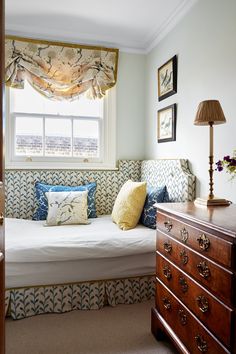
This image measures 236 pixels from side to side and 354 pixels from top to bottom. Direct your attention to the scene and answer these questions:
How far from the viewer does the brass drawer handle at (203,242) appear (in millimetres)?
1191

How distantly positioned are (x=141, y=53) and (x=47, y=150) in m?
1.60

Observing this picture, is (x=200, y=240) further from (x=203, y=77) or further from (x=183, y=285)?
(x=203, y=77)

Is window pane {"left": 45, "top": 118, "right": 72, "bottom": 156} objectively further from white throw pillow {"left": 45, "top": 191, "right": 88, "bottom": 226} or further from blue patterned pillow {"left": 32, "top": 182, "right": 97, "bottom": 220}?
white throw pillow {"left": 45, "top": 191, "right": 88, "bottom": 226}

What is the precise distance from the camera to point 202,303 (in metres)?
1.24

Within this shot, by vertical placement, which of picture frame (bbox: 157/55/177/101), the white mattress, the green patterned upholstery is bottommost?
the white mattress

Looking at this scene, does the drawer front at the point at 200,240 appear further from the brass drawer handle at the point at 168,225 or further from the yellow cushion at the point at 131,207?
the yellow cushion at the point at 131,207

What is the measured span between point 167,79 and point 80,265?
1.91 metres

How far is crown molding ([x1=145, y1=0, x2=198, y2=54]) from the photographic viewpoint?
7.89 feet

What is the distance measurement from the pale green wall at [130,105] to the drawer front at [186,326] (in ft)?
6.39

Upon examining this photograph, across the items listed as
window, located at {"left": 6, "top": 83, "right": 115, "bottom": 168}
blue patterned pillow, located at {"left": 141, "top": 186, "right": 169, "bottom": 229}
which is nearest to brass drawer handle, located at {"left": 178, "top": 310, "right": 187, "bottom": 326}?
blue patterned pillow, located at {"left": 141, "top": 186, "right": 169, "bottom": 229}

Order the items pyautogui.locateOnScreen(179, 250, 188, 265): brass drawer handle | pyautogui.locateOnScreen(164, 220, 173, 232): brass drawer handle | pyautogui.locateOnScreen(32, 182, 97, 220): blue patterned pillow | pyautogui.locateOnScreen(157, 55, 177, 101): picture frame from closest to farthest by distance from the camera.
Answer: pyautogui.locateOnScreen(179, 250, 188, 265): brass drawer handle
pyautogui.locateOnScreen(164, 220, 173, 232): brass drawer handle
pyautogui.locateOnScreen(157, 55, 177, 101): picture frame
pyautogui.locateOnScreen(32, 182, 97, 220): blue patterned pillow

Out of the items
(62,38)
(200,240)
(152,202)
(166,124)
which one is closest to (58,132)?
(62,38)

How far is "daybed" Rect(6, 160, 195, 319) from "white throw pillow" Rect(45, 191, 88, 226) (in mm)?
141

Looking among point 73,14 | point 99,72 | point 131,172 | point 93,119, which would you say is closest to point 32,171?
point 93,119
